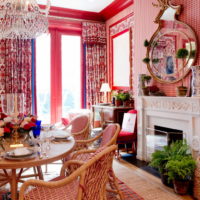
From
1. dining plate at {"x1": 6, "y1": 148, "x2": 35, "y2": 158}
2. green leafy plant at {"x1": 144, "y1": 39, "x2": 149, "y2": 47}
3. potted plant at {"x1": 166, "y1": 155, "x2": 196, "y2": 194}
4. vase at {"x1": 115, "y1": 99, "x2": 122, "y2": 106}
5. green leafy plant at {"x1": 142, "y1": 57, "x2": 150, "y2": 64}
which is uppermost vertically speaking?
green leafy plant at {"x1": 144, "y1": 39, "x2": 149, "y2": 47}

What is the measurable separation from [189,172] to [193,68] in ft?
4.18

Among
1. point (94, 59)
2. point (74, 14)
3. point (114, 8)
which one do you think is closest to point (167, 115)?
point (94, 59)

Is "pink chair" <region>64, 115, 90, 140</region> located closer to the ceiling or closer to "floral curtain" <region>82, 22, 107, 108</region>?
"floral curtain" <region>82, 22, 107, 108</region>

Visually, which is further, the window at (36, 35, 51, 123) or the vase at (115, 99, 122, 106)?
the window at (36, 35, 51, 123)

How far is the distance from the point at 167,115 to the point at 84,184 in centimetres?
234

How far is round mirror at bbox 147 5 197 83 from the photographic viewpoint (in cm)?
316

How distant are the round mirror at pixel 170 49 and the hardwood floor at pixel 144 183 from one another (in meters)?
1.46

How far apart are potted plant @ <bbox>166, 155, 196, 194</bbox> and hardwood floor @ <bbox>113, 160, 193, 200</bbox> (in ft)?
0.32

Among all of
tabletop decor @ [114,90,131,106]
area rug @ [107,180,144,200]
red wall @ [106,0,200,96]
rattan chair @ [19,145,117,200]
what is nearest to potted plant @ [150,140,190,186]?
area rug @ [107,180,144,200]

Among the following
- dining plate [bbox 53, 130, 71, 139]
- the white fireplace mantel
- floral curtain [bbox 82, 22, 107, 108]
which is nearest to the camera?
dining plate [bbox 53, 130, 71, 139]

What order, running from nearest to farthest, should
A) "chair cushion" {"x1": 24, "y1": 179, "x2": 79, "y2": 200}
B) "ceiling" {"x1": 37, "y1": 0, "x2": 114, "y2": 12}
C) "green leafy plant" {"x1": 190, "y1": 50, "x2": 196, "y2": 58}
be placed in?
"chair cushion" {"x1": 24, "y1": 179, "x2": 79, "y2": 200} < "green leafy plant" {"x1": 190, "y1": 50, "x2": 196, "y2": 58} < "ceiling" {"x1": 37, "y1": 0, "x2": 114, "y2": 12}

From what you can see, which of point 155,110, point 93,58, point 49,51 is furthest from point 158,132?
point 49,51

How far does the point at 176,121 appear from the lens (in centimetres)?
332

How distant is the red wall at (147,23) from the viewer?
311cm
